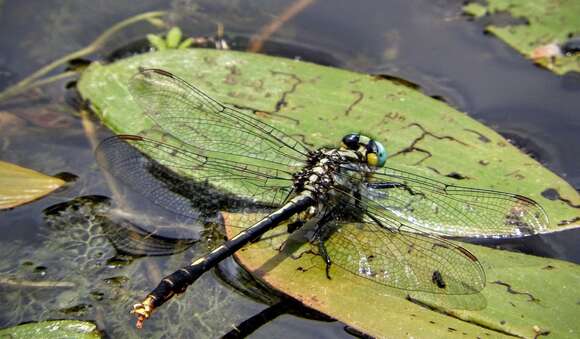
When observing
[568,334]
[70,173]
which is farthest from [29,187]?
[568,334]

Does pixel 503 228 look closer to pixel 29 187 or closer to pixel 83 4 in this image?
pixel 29 187

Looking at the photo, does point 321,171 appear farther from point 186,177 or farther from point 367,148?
point 186,177

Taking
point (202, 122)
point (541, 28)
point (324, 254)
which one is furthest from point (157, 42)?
point (541, 28)

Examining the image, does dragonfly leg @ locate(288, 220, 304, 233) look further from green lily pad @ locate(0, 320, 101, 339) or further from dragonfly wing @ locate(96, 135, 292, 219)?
green lily pad @ locate(0, 320, 101, 339)

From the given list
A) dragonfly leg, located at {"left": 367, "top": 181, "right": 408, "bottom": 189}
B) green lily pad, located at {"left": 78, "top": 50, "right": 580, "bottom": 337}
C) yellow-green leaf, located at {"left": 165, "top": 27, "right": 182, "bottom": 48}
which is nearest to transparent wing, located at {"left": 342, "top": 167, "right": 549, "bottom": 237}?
dragonfly leg, located at {"left": 367, "top": 181, "right": 408, "bottom": 189}

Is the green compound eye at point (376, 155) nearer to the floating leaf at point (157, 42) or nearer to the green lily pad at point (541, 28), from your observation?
the green lily pad at point (541, 28)

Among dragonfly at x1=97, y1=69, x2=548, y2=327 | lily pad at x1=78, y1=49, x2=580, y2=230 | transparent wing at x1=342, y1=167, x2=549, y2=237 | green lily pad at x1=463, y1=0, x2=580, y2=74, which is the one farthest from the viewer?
green lily pad at x1=463, y1=0, x2=580, y2=74
